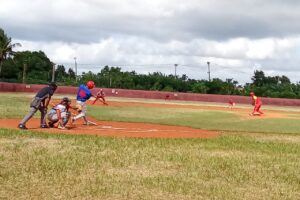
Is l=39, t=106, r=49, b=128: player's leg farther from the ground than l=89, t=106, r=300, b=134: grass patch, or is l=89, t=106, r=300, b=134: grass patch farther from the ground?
l=39, t=106, r=49, b=128: player's leg

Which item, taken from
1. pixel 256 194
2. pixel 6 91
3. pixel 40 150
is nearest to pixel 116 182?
pixel 256 194

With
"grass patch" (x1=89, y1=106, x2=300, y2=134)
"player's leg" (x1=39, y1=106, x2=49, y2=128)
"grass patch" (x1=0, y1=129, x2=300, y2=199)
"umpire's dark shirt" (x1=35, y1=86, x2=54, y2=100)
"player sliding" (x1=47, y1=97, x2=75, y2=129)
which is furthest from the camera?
"grass patch" (x1=89, y1=106, x2=300, y2=134)

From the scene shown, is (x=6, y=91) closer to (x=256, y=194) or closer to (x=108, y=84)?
(x=108, y=84)

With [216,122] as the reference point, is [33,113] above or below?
above

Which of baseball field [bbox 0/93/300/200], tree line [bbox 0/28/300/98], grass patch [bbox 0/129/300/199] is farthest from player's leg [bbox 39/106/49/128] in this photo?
tree line [bbox 0/28/300/98]

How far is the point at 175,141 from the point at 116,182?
18.3 ft

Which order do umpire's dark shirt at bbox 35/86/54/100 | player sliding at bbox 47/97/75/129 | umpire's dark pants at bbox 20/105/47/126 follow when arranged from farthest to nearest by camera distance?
player sliding at bbox 47/97/75/129 → umpire's dark shirt at bbox 35/86/54/100 → umpire's dark pants at bbox 20/105/47/126

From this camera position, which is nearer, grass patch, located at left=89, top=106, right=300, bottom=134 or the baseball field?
the baseball field

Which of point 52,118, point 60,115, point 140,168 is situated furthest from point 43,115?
point 140,168

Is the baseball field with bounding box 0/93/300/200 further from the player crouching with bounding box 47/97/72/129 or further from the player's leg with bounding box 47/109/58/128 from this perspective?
the player's leg with bounding box 47/109/58/128

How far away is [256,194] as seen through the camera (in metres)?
7.55

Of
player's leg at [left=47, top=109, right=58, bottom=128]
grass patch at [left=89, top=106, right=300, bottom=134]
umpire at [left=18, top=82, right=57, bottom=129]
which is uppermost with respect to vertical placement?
umpire at [left=18, top=82, right=57, bottom=129]

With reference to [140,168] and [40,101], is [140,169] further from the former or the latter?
[40,101]

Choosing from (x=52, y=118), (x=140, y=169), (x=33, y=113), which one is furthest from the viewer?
(x=52, y=118)
